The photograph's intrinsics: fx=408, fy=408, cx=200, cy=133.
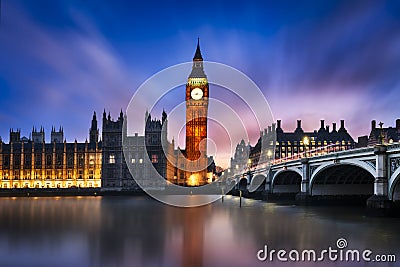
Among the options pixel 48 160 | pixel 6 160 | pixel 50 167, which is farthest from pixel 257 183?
pixel 6 160

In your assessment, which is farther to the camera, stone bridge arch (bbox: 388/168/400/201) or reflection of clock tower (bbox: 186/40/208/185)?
reflection of clock tower (bbox: 186/40/208/185)

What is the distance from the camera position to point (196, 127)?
15175 centimetres

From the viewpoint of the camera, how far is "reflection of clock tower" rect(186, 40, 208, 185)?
480ft

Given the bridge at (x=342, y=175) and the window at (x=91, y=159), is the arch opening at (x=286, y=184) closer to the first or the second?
the bridge at (x=342, y=175)

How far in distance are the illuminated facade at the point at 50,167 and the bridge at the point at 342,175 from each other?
50902 millimetres

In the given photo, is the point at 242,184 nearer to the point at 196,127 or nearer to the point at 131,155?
the point at 131,155

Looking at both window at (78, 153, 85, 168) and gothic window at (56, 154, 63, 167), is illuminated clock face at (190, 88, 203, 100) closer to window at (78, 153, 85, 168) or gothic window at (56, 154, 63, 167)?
window at (78, 153, 85, 168)

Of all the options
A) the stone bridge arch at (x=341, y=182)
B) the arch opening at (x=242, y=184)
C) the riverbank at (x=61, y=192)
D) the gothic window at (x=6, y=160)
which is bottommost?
the riverbank at (x=61, y=192)

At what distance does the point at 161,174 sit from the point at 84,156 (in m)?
25.5

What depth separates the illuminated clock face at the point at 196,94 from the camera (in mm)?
166000

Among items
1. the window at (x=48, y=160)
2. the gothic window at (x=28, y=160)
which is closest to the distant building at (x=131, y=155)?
the window at (x=48, y=160)

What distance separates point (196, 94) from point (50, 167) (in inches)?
2682

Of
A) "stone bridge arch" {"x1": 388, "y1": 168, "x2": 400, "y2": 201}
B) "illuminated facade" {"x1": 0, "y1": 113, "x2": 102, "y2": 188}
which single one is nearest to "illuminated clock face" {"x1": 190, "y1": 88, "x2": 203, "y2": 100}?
"illuminated facade" {"x1": 0, "y1": 113, "x2": 102, "y2": 188}

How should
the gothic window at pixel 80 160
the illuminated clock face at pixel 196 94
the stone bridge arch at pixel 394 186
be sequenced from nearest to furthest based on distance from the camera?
the stone bridge arch at pixel 394 186, the gothic window at pixel 80 160, the illuminated clock face at pixel 196 94
